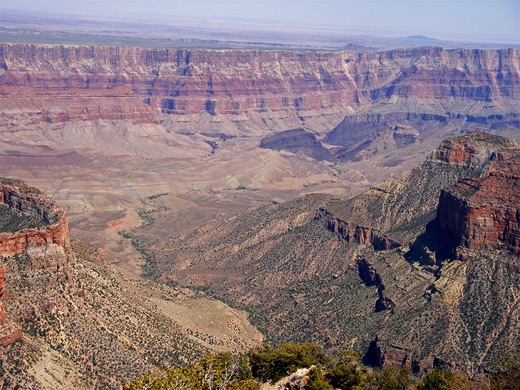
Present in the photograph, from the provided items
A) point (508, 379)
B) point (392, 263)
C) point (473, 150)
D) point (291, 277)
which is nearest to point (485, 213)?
point (392, 263)

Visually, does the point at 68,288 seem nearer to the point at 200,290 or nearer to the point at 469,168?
the point at 200,290

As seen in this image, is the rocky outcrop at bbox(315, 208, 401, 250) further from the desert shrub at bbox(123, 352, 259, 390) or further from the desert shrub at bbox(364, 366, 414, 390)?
the desert shrub at bbox(123, 352, 259, 390)

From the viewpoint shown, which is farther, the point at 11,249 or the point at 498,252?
the point at 498,252

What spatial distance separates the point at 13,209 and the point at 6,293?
14.6 meters

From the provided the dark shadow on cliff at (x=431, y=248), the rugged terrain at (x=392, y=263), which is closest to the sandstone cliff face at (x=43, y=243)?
the rugged terrain at (x=392, y=263)

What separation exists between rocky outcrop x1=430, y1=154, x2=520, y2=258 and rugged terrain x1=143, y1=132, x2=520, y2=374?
116 mm

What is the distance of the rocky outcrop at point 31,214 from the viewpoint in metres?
63.3

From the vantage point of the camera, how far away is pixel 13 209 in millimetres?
72000

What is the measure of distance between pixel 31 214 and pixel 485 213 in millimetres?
49289

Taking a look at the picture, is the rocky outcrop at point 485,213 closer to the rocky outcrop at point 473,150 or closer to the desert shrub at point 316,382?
the rocky outcrop at point 473,150

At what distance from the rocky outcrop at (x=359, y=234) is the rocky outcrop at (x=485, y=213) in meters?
12.1

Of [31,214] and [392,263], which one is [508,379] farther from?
[31,214]

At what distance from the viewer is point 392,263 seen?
90.9 meters

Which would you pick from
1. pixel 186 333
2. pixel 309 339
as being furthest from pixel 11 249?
pixel 309 339
